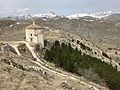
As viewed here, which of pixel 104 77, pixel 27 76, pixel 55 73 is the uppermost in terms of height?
pixel 27 76

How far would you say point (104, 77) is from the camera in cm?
5922

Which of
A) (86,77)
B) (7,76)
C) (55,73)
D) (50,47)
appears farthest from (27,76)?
(50,47)

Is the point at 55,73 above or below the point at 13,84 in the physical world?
below

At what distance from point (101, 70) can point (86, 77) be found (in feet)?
31.2

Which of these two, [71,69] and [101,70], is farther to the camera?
[101,70]

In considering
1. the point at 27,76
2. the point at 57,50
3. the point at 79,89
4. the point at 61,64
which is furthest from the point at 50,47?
the point at 27,76

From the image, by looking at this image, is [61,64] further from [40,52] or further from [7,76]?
[7,76]

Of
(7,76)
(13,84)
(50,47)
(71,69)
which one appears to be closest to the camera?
(13,84)

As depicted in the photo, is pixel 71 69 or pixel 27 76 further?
pixel 71 69

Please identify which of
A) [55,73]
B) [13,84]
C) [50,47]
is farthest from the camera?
[50,47]

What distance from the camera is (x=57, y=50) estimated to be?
6450 centimetres

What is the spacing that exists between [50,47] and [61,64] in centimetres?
872

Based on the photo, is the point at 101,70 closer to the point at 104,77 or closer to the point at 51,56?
the point at 104,77

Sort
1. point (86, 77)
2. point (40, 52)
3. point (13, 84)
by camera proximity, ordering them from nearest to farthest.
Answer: point (13, 84), point (86, 77), point (40, 52)
